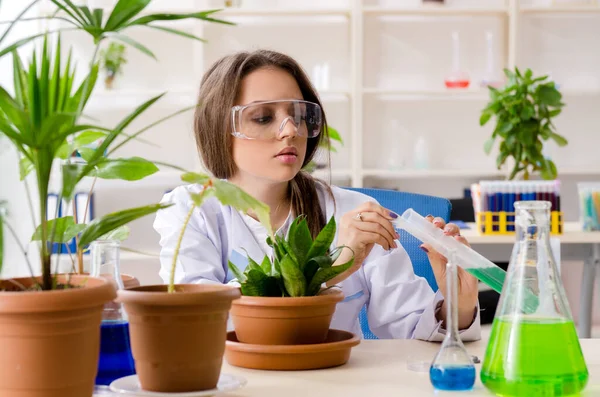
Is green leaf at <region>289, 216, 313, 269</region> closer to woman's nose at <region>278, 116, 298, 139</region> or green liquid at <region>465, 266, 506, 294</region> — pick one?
green liquid at <region>465, 266, 506, 294</region>

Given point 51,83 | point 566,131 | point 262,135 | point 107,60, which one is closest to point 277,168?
point 262,135

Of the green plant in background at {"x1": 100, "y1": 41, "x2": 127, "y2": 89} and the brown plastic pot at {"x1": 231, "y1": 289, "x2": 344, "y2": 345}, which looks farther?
the green plant in background at {"x1": 100, "y1": 41, "x2": 127, "y2": 89}

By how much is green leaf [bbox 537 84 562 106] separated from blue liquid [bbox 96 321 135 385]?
3106 millimetres

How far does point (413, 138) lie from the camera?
16.3ft

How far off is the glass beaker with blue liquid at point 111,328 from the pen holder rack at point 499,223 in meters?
2.59

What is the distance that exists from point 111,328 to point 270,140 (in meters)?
0.81

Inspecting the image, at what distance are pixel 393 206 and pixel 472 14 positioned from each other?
10.6ft

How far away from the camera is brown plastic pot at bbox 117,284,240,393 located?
820 mm

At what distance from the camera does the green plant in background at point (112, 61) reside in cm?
464

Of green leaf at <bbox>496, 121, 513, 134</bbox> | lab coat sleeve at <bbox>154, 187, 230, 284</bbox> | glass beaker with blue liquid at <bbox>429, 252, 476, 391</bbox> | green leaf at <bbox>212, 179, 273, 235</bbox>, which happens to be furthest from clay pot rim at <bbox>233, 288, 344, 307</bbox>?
green leaf at <bbox>496, 121, 513, 134</bbox>

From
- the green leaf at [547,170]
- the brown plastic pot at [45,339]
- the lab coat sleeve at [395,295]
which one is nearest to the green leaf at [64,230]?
the brown plastic pot at [45,339]

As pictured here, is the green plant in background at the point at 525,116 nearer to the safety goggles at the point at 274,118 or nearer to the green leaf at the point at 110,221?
the safety goggles at the point at 274,118

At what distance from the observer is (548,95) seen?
3691mm

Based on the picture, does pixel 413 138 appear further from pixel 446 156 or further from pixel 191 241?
pixel 191 241
